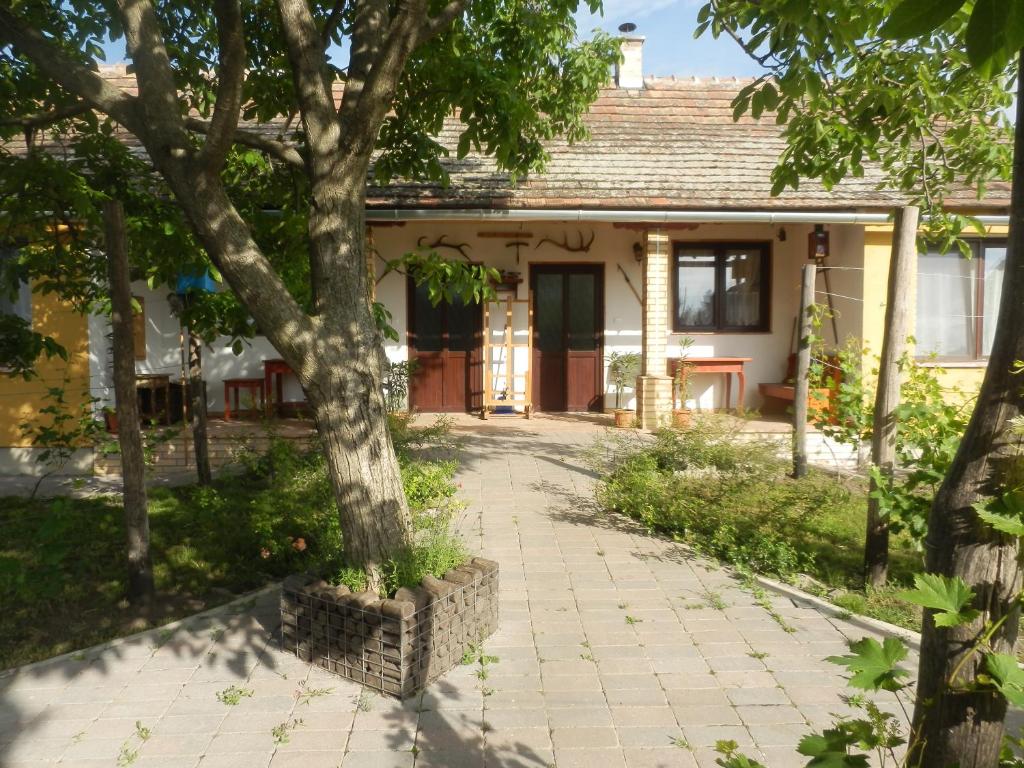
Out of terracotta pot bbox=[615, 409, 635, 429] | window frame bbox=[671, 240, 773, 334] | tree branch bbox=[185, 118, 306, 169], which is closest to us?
tree branch bbox=[185, 118, 306, 169]

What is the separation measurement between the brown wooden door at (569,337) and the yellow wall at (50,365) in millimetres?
6316

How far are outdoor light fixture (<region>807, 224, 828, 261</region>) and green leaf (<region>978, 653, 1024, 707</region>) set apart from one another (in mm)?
9829

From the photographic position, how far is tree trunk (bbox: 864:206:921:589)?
5.18m

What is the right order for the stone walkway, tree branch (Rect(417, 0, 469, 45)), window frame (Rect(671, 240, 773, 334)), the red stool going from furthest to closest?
window frame (Rect(671, 240, 773, 334)) < the red stool < tree branch (Rect(417, 0, 469, 45)) < the stone walkway

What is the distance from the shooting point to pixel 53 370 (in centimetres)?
966

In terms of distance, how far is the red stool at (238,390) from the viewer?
10883 millimetres

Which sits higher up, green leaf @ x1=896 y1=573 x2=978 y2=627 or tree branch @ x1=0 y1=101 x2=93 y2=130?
tree branch @ x1=0 y1=101 x2=93 y2=130

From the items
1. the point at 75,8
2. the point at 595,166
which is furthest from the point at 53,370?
the point at 595,166

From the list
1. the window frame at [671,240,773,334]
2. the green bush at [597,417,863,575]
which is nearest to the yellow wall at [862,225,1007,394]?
the window frame at [671,240,773,334]

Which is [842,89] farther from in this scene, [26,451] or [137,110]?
[26,451]

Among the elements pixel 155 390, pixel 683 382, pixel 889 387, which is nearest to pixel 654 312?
pixel 683 382

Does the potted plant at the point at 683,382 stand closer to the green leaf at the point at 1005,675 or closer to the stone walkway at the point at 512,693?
the stone walkway at the point at 512,693

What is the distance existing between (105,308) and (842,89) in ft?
21.1

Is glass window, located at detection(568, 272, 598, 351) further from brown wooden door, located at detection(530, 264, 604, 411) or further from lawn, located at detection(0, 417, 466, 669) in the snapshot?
lawn, located at detection(0, 417, 466, 669)
